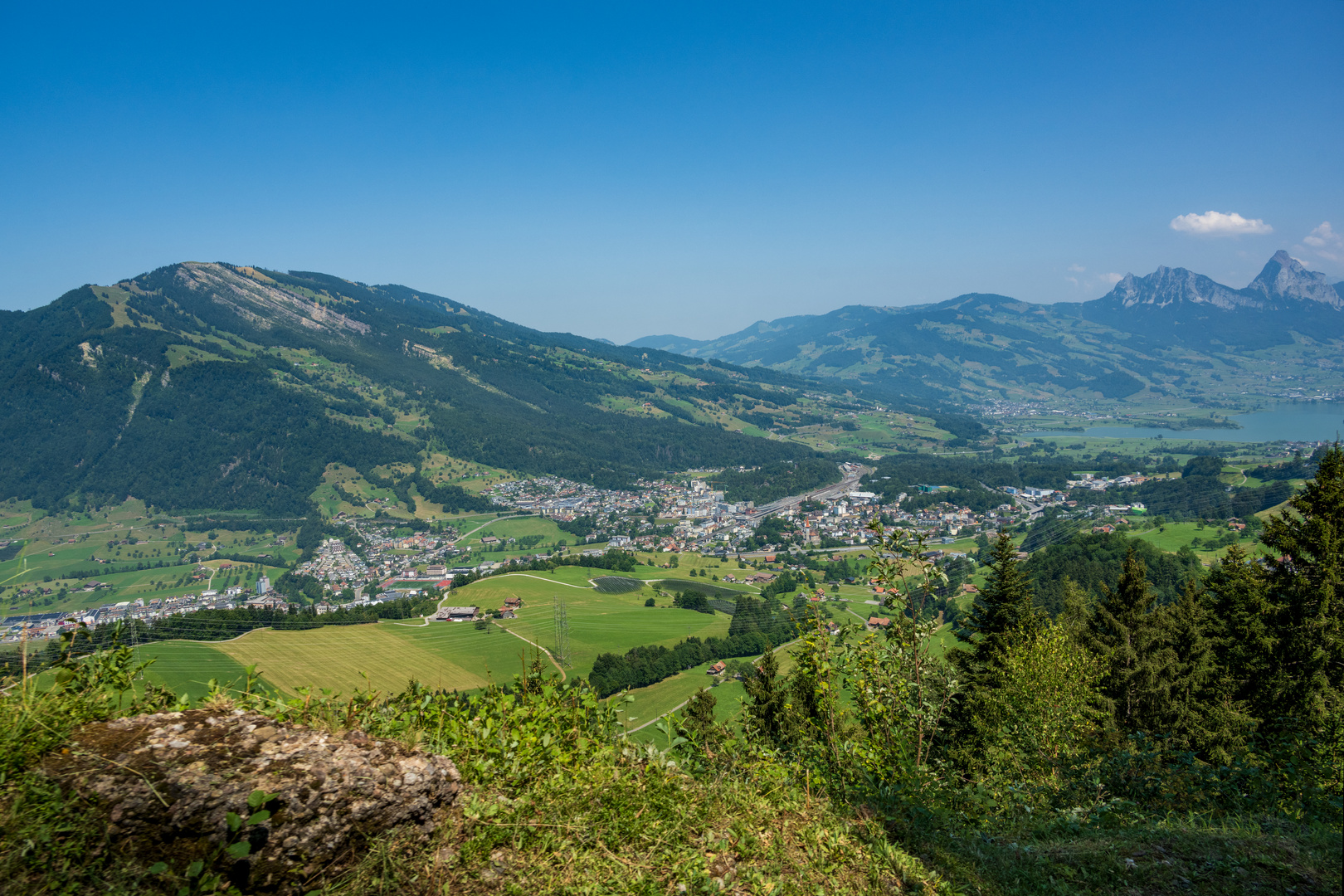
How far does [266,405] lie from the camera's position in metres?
124

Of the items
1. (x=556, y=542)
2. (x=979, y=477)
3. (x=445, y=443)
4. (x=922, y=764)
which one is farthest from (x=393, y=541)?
(x=979, y=477)

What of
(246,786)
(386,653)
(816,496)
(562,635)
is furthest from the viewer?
(816,496)

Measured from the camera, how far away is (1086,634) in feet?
53.3

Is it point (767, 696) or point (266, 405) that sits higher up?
point (266, 405)

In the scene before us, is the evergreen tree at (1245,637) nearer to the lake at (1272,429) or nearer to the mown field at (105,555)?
the mown field at (105,555)

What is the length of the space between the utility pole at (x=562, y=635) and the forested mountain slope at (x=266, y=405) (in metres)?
74.6

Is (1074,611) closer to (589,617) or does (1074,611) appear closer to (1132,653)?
(1132,653)

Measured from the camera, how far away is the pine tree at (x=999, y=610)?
1521 centimetres

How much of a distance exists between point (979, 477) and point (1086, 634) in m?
99.0

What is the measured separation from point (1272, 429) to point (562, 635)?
17706 cm

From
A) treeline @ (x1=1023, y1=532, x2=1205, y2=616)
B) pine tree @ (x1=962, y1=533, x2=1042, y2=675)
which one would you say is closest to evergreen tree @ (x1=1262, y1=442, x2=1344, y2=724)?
pine tree @ (x1=962, y1=533, x2=1042, y2=675)

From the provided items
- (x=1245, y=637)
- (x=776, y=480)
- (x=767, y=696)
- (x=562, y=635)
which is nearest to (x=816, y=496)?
(x=776, y=480)

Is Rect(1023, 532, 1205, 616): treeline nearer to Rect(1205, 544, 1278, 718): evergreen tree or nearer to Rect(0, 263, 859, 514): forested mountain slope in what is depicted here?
Rect(1205, 544, 1278, 718): evergreen tree

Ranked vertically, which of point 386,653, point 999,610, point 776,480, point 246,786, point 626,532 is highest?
point 246,786
